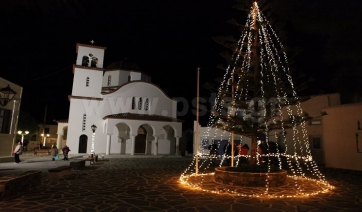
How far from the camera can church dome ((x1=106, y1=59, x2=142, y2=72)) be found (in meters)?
33.3

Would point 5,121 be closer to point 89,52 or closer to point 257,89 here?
point 257,89

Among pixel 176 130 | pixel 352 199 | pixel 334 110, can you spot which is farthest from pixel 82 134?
pixel 352 199

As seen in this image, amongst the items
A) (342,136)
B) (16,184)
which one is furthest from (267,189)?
(342,136)

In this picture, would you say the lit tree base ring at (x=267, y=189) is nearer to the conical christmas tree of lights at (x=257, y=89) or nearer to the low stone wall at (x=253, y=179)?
the low stone wall at (x=253, y=179)

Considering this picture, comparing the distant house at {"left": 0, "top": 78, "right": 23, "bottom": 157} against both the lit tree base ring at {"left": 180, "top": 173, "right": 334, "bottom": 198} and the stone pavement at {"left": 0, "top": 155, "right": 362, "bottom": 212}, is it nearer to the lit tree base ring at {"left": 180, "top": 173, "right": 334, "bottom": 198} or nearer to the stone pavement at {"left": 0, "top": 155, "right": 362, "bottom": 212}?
the stone pavement at {"left": 0, "top": 155, "right": 362, "bottom": 212}

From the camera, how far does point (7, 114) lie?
1549 cm

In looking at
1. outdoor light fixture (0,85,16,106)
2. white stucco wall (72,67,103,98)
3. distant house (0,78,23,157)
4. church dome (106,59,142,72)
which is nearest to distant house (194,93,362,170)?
outdoor light fixture (0,85,16,106)

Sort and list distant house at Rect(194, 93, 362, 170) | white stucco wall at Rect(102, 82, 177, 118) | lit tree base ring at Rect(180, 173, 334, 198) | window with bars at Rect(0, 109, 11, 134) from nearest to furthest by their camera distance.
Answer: lit tree base ring at Rect(180, 173, 334, 198), distant house at Rect(194, 93, 362, 170), window with bars at Rect(0, 109, 11, 134), white stucco wall at Rect(102, 82, 177, 118)

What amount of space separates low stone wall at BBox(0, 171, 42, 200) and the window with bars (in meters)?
9.27

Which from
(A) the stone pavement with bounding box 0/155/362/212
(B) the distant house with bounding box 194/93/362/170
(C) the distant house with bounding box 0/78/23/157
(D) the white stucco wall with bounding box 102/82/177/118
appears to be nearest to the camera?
(A) the stone pavement with bounding box 0/155/362/212

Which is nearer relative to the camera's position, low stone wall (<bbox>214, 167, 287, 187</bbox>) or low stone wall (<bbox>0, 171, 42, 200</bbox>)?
low stone wall (<bbox>0, 171, 42, 200</bbox>)

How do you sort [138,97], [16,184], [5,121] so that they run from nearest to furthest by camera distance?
[16,184] → [5,121] → [138,97]

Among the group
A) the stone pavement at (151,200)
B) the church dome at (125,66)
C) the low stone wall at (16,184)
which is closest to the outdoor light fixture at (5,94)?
the stone pavement at (151,200)

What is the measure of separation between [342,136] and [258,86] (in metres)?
8.24
